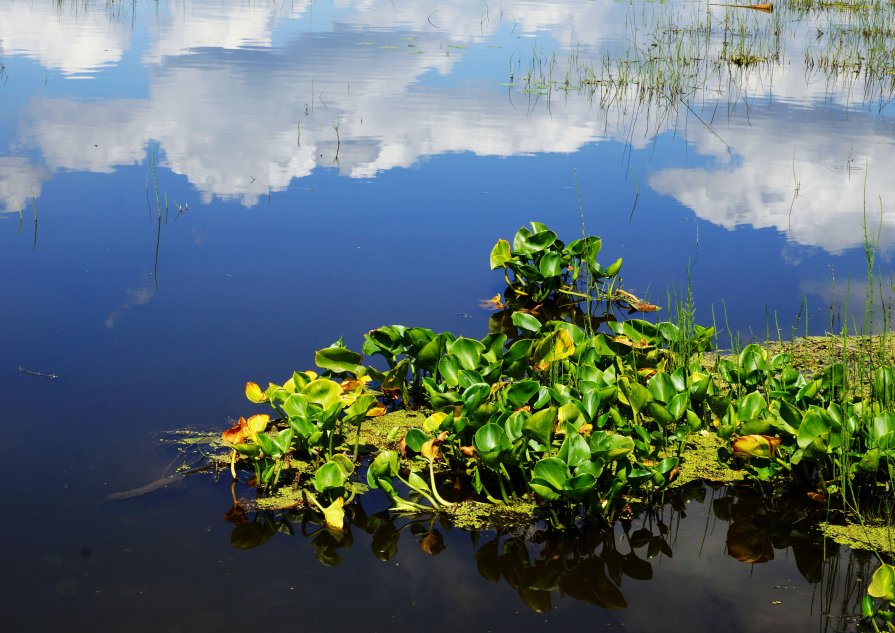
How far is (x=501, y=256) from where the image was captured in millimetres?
4844

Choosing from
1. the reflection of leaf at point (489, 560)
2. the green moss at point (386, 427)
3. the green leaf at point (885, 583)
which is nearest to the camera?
→ the green leaf at point (885, 583)

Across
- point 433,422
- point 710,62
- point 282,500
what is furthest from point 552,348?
point 710,62

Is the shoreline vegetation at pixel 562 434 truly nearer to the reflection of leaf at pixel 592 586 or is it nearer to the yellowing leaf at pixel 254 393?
the yellowing leaf at pixel 254 393

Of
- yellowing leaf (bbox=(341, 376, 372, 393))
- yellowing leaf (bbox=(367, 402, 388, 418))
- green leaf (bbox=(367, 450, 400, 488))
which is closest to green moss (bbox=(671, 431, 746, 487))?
green leaf (bbox=(367, 450, 400, 488))

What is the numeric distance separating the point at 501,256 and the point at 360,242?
1022mm

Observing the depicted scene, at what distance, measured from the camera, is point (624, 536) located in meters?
2.92

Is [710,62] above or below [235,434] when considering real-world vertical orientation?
above

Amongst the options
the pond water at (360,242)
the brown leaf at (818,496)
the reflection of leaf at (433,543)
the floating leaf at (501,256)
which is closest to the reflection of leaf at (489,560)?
the pond water at (360,242)

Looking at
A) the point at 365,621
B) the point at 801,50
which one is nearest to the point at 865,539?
the point at 365,621

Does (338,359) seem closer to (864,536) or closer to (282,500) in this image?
(282,500)

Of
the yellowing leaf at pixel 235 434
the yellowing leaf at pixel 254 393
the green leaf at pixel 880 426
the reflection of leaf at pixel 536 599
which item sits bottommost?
the reflection of leaf at pixel 536 599

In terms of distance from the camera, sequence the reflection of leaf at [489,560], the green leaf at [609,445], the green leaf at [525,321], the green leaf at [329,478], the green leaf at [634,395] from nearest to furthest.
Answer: the reflection of leaf at [489,560]
the green leaf at [609,445]
the green leaf at [329,478]
the green leaf at [634,395]
the green leaf at [525,321]

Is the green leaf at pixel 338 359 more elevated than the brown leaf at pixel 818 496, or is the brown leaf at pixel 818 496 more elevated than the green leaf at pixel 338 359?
the green leaf at pixel 338 359

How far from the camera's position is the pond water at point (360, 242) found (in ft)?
8.80
